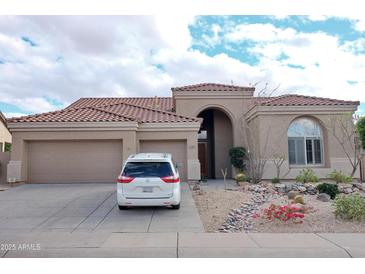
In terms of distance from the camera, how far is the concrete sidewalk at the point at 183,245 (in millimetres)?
6008

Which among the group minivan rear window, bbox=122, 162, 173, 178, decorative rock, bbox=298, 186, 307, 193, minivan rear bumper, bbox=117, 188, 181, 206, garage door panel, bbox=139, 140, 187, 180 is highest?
garage door panel, bbox=139, 140, 187, 180

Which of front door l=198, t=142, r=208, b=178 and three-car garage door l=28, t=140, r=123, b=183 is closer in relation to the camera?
three-car garage door l=28, t=140, r=123, b=183

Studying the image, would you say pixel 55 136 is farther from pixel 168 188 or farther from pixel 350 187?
pixel 350 187

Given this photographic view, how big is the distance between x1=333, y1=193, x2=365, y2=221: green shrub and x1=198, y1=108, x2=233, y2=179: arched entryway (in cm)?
1165

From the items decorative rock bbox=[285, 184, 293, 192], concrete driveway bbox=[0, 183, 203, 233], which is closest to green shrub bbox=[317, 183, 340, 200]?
decorative rock bbox=[285, 184, 293, 192]

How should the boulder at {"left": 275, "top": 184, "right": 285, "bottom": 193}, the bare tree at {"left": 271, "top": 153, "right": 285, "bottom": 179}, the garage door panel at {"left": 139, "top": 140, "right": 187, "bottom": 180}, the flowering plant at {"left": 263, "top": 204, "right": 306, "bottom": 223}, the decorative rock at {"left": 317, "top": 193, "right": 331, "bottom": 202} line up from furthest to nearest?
the bare tree at {"left": 271, "top": 153, "right": 285, "bottom": 179} < the garage door panel at {"left": 139, "top": 140, "right": 187, "bottom": 180} < the boulder at {"left": 275, "top": 184, "right": 285, "bottom": 193} < the decorative rock at {"left": 317, "top": 193, "right": 331, "bottom": 202} < the flowering plant at {"left": 263, "top": 204, "right": 306, "bottom": 223}

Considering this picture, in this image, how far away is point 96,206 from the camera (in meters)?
10.3

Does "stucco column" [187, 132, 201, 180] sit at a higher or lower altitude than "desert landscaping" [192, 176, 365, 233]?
higher

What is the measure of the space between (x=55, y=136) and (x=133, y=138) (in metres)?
3.83

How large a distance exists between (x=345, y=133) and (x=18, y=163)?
56.4 feet

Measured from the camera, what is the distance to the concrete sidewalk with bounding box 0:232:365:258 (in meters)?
6.01

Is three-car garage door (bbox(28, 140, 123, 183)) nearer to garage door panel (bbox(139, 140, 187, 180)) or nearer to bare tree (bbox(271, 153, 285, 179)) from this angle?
garage door panel (bbox(139, 140, 187, 180))

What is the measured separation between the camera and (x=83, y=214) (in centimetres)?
935

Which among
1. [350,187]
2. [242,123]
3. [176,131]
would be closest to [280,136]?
[242,123]
